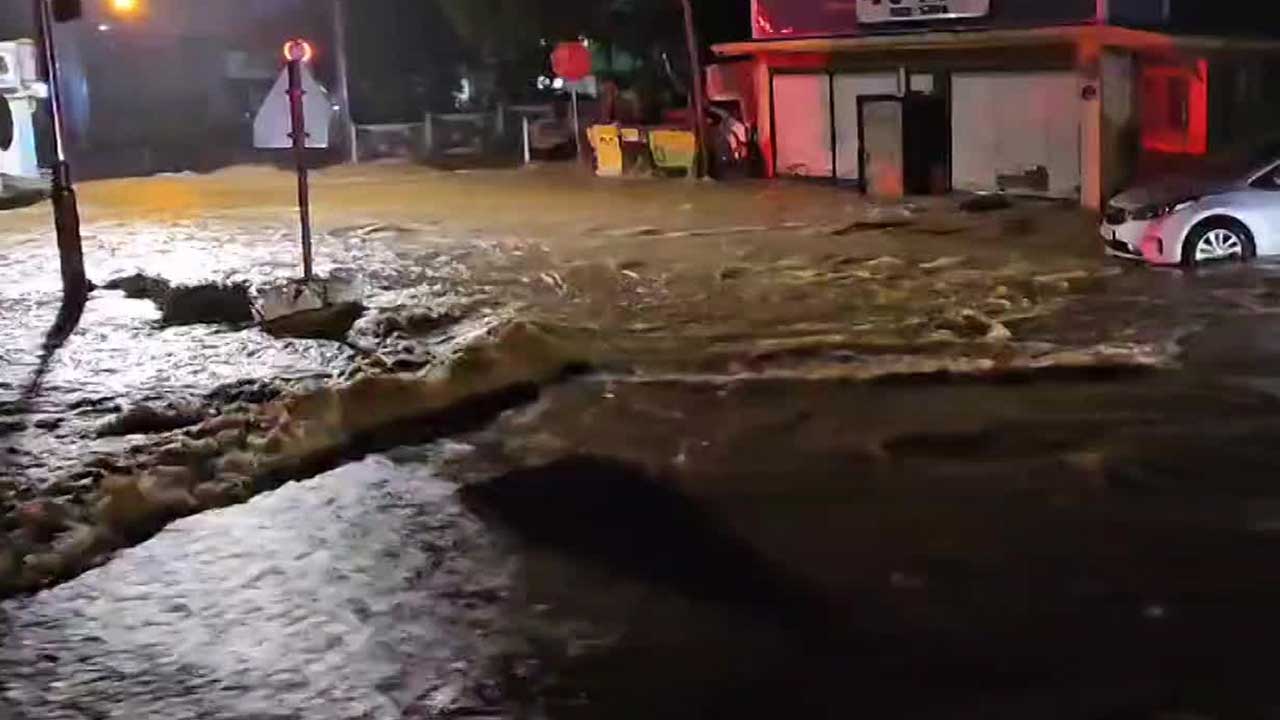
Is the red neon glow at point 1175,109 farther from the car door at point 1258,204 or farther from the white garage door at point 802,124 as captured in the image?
the car door at point 1258,204

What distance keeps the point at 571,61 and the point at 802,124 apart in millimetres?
9570

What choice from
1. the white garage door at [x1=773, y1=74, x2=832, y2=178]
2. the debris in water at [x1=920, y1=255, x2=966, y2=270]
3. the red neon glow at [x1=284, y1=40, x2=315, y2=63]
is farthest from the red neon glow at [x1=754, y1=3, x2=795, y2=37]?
the red neon glow at [x1=284, y1=40, x2=315, y2=63]

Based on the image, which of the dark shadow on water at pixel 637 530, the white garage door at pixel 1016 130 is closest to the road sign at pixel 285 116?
the dark shadow on water at pixel 637 530

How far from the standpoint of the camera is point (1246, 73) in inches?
1064

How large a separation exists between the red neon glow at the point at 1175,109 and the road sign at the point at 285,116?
1446cm

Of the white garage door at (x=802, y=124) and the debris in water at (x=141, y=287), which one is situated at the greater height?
the white garage door at (x=802, y=124)

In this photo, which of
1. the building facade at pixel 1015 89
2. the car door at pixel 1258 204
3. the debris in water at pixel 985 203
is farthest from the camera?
the debris in water at pixel 985 203

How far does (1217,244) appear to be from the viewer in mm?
17297

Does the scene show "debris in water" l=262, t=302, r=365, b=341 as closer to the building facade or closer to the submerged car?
the submerged car

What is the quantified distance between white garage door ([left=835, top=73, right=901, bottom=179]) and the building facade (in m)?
0.03

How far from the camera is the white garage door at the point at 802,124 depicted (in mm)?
29828

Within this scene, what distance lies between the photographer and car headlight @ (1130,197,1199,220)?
57.2 feet

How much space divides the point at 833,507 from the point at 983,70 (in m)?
19.0

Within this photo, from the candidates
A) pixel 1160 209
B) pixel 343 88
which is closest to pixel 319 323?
pixel 1160 209
